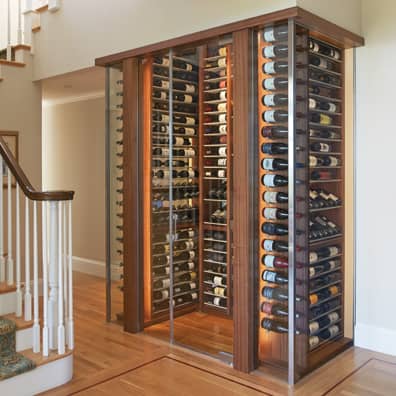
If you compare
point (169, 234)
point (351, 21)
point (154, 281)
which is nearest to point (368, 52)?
point (351, 21)

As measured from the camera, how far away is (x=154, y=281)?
4.41m

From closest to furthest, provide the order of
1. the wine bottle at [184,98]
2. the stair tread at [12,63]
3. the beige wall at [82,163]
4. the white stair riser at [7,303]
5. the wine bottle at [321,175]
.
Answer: the white stair riser at [7,303] < the wine bottle at [321,175] < the wine bottle at [184,98] < the stair tread at [12,63] < the beige wall at [82,163]

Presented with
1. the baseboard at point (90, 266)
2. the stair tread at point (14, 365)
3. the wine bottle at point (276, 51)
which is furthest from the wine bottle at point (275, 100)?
the baseboard at point (90, 266)

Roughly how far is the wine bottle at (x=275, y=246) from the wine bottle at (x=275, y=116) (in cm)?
85

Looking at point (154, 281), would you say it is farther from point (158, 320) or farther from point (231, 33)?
point (231, 33)

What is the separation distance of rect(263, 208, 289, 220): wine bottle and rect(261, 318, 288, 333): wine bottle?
2.44ft

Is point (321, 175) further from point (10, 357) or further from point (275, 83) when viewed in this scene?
point (10, 357)

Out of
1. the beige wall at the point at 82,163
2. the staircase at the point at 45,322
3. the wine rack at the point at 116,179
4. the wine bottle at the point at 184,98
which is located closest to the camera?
the staircase at the point at 45,322

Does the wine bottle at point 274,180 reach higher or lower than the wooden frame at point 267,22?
lower

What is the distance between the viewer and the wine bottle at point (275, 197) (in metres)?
3.39

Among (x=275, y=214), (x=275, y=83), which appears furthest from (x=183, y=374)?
(x=275, y=83)

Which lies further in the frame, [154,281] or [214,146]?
[154,281]

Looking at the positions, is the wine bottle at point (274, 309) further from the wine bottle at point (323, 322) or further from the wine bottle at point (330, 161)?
the wine bottle at point (330, 161)

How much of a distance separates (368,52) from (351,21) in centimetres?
29
